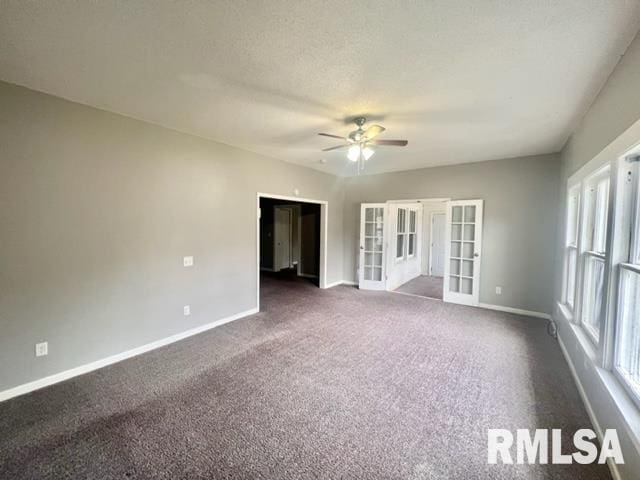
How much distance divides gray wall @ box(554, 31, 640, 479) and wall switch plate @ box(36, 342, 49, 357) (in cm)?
426

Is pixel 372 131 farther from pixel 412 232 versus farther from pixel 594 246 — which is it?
pixel 412 232

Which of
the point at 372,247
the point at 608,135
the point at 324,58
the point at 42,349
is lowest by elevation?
the point at 42,349

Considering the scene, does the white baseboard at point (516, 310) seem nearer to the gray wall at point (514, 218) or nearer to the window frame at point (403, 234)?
the gray wall at point (514, 218)

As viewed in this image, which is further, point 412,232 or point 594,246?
A: point 412,232

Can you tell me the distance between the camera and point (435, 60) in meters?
1.91

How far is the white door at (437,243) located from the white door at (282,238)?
14.0 feet

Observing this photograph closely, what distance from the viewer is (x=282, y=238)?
27.0ft

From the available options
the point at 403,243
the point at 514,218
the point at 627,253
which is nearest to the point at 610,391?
the point at 627,253

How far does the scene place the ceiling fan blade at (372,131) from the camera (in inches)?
108

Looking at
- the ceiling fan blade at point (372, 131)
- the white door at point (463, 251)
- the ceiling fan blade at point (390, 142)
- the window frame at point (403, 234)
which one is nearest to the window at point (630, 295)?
the ceiling fan blade at point (390, 142)

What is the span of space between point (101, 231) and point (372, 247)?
4885 mm

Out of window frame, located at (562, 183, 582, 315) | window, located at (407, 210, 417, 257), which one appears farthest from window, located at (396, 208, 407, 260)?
window frame, located at (562, 183, 582, 315)

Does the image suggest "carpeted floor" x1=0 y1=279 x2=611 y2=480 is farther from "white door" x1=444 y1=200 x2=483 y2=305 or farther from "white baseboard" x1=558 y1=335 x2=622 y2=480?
"white door" x1=444 y1=200 x2=483 y2=305

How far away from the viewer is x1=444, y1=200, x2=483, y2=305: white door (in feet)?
16.3
